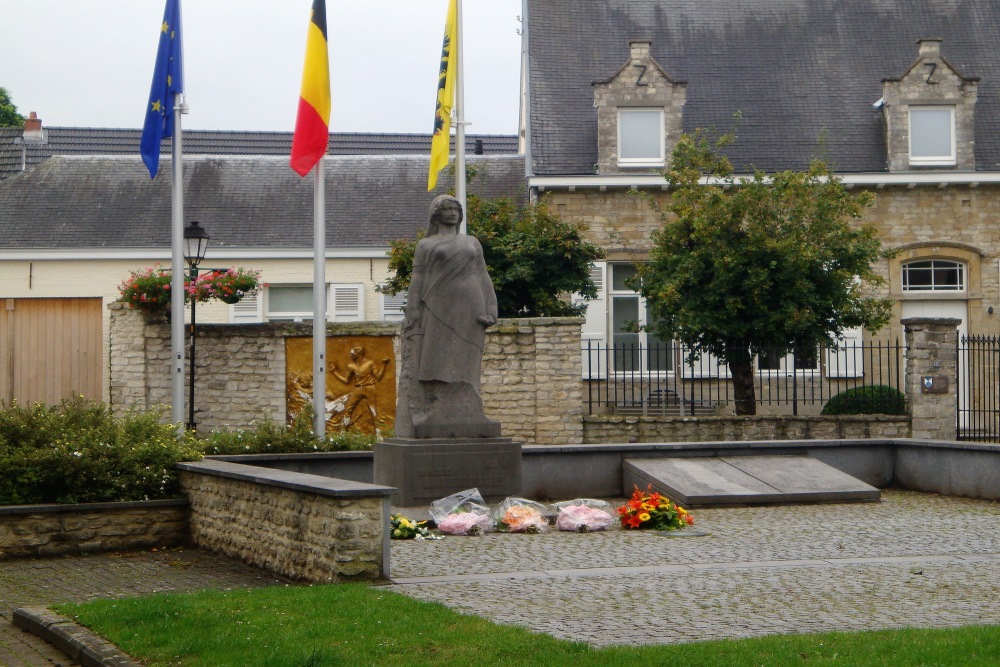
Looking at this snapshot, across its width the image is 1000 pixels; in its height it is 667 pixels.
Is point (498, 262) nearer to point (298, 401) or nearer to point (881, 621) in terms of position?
point (298, 401)

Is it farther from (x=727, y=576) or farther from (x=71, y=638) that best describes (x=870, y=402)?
(x=71, y=638)

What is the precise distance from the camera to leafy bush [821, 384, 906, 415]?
19.8m

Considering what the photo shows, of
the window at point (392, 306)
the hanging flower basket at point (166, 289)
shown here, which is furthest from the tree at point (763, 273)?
the window at point (392, 306)

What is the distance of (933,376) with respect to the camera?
747 inches

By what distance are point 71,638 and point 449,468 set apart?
5502 mm

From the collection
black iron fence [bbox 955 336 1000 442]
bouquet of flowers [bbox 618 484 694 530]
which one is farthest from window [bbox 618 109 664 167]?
bouquet of flowers [bbox 618 484 694 530]

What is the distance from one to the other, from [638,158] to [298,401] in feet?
32.5

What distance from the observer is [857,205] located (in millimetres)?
21609

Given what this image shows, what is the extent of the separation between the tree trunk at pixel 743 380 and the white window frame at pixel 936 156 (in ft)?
25.4

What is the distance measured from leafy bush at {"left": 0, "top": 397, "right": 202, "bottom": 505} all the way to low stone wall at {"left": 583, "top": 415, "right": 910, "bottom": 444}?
27.6 feet

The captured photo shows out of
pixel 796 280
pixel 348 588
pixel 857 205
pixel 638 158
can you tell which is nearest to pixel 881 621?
pixel 348 588

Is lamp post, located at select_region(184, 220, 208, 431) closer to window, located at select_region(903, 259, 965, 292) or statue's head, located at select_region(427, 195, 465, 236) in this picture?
statue's head, located at select_region(427, 195, 465, 236)

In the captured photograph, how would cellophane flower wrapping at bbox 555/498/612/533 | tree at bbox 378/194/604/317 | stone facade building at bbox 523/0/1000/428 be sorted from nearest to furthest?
cellophane flower wrapping at bbox 555/498/612/533, tree at bbox 378/194/604/317, stone facade building at bbox 523/0/1000/428

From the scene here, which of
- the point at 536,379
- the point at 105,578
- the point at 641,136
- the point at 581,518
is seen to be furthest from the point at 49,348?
the point at 105,578
